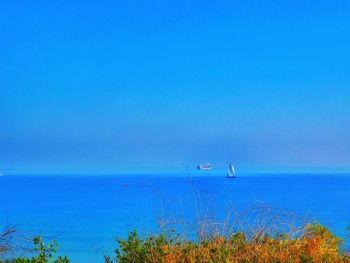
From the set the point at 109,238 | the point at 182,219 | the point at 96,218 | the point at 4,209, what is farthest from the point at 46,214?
the point at 182,219

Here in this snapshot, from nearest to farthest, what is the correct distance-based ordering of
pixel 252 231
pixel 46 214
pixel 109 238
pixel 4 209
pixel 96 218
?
pixel 252 231
pixel 109 238
pixel 96 218
pixel 46 214
pixel 4 209

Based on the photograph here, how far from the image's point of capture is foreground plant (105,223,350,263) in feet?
18.7

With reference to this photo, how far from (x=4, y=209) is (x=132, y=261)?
5452 centimetres

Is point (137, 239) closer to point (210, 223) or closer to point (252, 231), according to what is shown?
point (210, 223)

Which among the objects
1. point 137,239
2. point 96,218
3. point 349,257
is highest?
point 96,218

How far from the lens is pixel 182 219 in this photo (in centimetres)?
701

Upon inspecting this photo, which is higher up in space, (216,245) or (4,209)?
(4,209)

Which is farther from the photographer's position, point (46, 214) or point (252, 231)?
point (46, 214)

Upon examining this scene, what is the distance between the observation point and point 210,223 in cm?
670

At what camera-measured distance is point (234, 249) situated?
19.8 ft

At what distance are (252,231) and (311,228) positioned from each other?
30.8 inches

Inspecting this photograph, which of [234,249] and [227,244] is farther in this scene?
[227,244]

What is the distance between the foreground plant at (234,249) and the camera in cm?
570

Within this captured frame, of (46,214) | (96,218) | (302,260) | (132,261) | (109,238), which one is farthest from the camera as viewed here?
(46,214)
